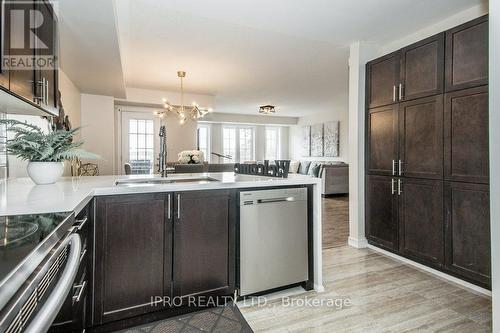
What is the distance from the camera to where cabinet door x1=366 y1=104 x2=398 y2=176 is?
292 centimetres

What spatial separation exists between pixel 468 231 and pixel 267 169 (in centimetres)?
169

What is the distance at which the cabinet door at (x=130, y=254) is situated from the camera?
163 cm

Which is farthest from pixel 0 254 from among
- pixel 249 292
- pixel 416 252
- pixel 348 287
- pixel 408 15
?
pixel 408 15

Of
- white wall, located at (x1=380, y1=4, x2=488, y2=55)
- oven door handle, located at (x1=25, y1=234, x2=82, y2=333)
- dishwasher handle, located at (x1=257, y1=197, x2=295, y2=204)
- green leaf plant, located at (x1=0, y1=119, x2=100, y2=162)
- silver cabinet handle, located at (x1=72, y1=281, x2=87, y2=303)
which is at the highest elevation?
white wall, located at (x1=380, y1=4, x2=488, y2=55)

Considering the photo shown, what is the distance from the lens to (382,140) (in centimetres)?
305

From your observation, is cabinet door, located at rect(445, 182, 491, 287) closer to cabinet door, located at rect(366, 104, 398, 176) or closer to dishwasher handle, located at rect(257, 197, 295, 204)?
cabinet door, located at rect(366, 104, 398, 176)

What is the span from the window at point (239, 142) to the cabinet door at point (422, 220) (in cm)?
763

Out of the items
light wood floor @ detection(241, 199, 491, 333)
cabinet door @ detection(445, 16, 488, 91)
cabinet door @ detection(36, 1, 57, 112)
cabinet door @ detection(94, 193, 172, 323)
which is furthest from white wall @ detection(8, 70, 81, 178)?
cabinet door @ detection(445, 16, 488, 91)

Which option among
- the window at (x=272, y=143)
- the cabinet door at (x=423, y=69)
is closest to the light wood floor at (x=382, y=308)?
the cabinet door at (x=423, y=69)

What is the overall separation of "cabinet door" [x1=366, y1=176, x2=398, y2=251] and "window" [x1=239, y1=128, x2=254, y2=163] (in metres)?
7.23

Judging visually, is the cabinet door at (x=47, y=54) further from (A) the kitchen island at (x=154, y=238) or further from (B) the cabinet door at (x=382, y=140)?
(B) the cabinet door at (x=382, y=140)

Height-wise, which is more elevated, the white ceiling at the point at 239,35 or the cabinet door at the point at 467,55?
the white ceiling at the point at 239,35

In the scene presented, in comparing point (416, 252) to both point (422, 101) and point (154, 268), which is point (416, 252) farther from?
point (154, 268)

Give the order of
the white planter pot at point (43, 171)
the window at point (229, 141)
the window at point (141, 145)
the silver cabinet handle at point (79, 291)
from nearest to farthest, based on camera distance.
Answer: the silver cabinet handle at point (79, 291) < the white planter pot at point (43, 171) < the window at point (141, 145) < the window at point (229, 141)
